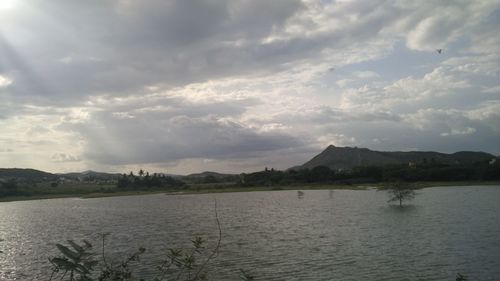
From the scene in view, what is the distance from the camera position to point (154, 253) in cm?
4425

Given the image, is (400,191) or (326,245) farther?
(400,191)

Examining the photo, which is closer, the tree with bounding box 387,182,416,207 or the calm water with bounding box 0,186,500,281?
the calm water with bounding box 0,186,500,281

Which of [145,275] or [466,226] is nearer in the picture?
[145,275]

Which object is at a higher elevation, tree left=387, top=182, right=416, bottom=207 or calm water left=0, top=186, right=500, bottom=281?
tree left=387, top=182, right=416, bottom=207

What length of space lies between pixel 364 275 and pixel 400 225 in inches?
→ 1190

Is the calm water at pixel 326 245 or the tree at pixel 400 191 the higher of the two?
the tree at pixel 400 191

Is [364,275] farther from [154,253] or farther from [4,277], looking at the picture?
[4,277]

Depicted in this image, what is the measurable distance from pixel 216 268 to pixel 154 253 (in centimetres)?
1081

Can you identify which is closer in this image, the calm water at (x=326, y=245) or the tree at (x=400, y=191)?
the calm water at (x=326, y=245)

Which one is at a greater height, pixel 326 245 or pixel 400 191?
pixel 400 191

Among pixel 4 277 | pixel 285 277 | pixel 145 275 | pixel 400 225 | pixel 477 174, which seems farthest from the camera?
pixel 477 174

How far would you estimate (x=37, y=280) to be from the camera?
1379 inches

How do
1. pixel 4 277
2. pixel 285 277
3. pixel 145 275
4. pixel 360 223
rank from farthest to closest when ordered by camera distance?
pixel 360 223 < pixel 4 277 < pixel 145 275 < pixel 285 277

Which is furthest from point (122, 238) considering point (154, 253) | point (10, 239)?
point (10, 239)
